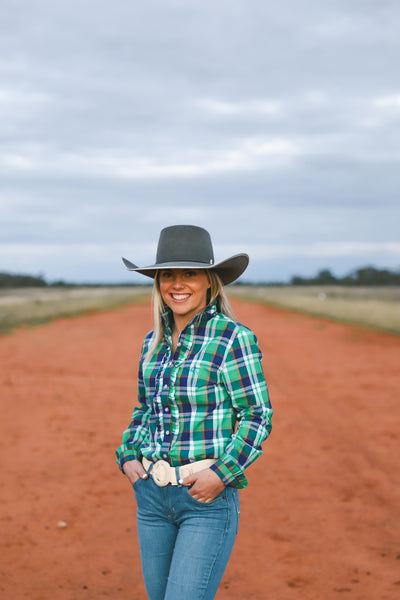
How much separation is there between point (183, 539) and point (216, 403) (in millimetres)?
554

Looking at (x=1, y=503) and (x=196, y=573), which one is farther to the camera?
(x=1, y=503)

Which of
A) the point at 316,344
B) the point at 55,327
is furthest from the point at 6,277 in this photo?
the point at 316,344

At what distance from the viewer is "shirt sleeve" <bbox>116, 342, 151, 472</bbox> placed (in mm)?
2635

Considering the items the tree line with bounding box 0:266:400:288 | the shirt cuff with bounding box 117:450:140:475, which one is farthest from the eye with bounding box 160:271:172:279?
the tree line with bounding box 0:266:400:288

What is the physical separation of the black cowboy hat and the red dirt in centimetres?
266

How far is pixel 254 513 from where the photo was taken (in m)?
5.58

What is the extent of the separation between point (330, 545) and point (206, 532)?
297cm

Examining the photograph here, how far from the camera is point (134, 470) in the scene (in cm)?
255

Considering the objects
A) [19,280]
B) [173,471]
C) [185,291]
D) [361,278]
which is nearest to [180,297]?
[185,291]

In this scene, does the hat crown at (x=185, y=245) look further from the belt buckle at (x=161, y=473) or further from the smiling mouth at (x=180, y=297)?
the belt buckle at (x=161, y=473)

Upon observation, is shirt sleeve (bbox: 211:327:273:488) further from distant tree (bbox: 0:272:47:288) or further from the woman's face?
distant tree (bbox: 0:272:47:288)

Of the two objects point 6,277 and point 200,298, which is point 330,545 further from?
point 6,277

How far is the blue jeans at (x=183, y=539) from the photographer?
7.51ft

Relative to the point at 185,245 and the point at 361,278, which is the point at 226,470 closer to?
the point at 185,245
